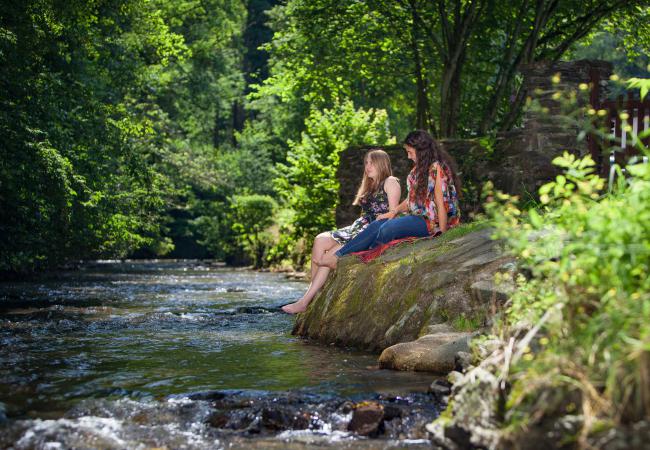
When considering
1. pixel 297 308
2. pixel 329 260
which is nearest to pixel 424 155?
pixel 329 260

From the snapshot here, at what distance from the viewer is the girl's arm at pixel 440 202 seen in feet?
31.9

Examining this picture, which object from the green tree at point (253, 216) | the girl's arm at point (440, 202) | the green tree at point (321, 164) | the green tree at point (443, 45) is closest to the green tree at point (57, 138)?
the green tree at point (443, 45)

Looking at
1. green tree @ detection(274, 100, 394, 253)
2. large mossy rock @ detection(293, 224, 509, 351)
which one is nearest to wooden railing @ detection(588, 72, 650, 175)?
large mossy rock @ detection(293, 224, 509, 351)

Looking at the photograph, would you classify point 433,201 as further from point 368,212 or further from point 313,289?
point 313,289

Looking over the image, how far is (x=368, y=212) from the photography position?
10.8 metres

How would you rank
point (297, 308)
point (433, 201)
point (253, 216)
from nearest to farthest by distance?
point (433, 201)
point (297, 308)
point (253, 216)

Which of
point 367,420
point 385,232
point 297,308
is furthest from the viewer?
point 297,308

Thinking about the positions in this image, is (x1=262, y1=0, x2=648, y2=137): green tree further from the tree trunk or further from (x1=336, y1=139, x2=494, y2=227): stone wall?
(x1=336, y1=139, x2=494, y2=227): stone wall

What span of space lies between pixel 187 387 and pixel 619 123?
806cm

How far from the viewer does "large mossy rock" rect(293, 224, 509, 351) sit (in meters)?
8.45

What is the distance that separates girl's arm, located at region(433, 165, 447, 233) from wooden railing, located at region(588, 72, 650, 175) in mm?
2766

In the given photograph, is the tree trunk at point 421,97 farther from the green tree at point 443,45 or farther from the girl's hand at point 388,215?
the girl's hand at point 388,215

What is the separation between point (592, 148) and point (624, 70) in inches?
2416

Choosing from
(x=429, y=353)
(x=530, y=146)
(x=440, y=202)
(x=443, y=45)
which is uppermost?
(x=443, y=45)
